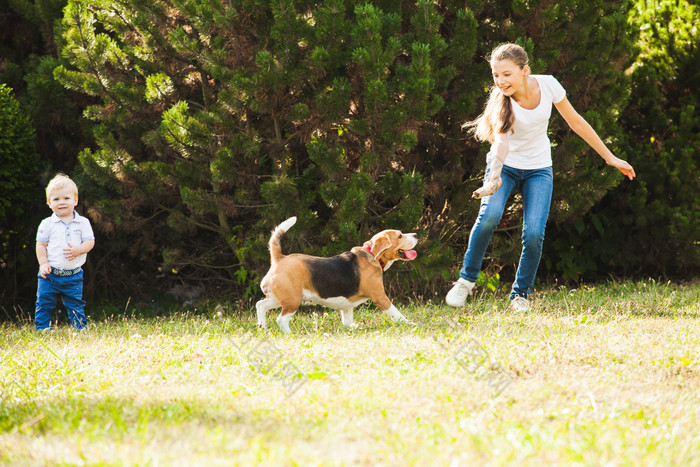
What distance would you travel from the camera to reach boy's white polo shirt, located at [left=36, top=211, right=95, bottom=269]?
6465 millimetres

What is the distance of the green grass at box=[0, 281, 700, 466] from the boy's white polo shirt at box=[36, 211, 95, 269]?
3.92 feet

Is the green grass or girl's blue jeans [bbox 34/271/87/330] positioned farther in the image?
girl's blue jeans [bbox 34/271/87/330]

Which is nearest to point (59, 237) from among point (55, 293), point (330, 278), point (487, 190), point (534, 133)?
point (55, 293)

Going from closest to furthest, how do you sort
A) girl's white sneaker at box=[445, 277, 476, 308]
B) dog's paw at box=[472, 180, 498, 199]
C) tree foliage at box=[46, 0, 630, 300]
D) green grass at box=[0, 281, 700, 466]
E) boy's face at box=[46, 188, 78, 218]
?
1. green grass at box=[0, 281, 700, 466]
2. dog's paw at box=[472, 180, 498, 199]
3. girl's white sneaker at box=[445, 277, 476, 308]
4. tree foliage at box=[46, 0, 630, 300]
5. boy's face at box=[46, 188, 78, 218]

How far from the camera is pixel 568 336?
463 cm

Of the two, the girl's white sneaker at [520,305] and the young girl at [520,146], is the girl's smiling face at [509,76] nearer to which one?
the young girl at [520,146]

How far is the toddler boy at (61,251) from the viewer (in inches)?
254

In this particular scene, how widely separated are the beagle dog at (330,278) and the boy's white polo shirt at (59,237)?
2.16 meters

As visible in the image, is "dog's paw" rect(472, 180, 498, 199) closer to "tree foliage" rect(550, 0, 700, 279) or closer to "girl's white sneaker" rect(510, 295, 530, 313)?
"girl's white sneaker" rect(510, 295, 530, 313)

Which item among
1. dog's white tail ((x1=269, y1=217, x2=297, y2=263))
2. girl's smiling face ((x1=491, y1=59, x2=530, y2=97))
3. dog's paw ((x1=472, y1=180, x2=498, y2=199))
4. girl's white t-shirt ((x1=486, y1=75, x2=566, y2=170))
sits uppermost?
girl's smiling face ((x1=491, y1=59, x2=530, y2=97))

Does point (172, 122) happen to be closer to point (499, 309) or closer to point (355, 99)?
point (355, 99)

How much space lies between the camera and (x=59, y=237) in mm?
6469

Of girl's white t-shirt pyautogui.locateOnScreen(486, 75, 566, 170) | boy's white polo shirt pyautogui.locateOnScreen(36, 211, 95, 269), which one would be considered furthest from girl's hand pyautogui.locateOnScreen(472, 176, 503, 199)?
boy's white polo shirt pyautogui.locateOnScreen(36, 211, 95, 269)

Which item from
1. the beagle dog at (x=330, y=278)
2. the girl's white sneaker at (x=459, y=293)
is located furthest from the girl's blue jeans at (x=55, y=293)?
the girl's white sneaker at (x=459, y=293)
